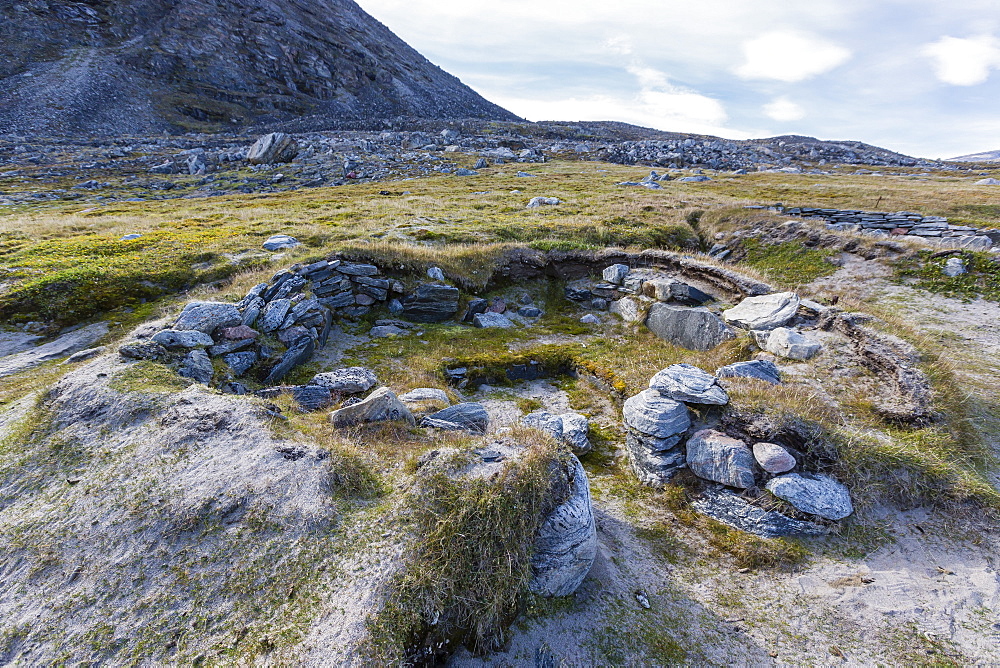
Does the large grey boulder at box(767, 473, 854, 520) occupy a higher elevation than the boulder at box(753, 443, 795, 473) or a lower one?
lower

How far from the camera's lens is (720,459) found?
26.0 feet

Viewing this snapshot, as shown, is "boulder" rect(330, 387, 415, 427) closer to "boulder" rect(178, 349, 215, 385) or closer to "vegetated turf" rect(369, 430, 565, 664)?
"vegetated turf" rect(369, 430, 565, 664)

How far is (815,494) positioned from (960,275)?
16.7 m

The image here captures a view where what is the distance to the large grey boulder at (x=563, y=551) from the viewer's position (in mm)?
5957

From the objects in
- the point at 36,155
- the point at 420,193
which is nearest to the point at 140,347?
the point at 420,193

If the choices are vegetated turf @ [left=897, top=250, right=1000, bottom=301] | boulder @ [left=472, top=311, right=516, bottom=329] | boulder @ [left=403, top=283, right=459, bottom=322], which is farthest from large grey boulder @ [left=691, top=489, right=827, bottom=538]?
vegetated turf @ [left=897, top=250, right=1000, bottom=301]

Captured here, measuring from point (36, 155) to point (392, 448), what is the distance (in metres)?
81.3

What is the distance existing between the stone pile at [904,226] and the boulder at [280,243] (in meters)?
27.0

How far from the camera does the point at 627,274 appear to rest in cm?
1819

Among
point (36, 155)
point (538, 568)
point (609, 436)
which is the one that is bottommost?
point (36, 155)

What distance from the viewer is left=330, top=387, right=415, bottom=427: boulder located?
26.0 feet

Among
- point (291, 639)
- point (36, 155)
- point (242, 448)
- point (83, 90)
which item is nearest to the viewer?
point (291, 639)

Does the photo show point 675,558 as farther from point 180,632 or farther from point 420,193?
point 420,193

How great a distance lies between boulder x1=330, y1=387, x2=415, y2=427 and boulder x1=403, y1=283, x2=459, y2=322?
26.0 feet
